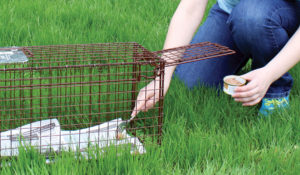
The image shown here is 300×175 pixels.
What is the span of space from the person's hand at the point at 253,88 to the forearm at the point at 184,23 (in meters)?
0.46

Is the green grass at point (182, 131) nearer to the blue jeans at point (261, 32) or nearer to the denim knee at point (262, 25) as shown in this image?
the blue jeans at point (261, 32)

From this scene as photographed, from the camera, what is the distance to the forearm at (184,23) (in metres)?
2.21

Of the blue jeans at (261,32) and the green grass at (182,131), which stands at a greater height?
the blue jeans at (261,32)

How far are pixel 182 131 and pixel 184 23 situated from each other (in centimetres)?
64

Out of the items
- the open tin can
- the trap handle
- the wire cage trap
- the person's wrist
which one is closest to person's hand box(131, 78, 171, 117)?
the wire cage trap

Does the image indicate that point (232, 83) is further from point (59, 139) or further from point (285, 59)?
point (59, 139)

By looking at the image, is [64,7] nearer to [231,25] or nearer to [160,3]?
[160,3]

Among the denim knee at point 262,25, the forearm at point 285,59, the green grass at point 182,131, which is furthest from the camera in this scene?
the denim knee at point 262,25

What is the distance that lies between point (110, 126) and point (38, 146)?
1.14 ft

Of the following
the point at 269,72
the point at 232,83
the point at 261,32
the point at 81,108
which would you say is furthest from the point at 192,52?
the point at 81,108

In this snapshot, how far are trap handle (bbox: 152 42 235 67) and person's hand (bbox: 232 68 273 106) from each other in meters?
0.14

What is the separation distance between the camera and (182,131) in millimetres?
1884

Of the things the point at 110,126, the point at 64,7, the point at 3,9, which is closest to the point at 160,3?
the point at 64,7

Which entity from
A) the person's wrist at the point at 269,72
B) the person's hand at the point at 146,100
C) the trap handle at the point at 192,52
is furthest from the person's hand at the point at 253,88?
the person's hand at the point at 146,100
